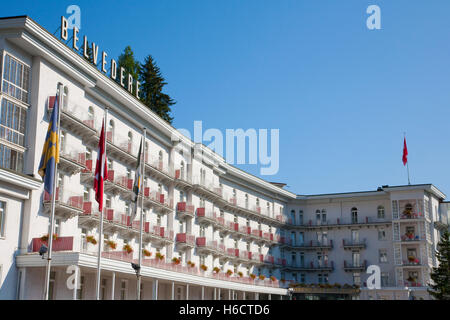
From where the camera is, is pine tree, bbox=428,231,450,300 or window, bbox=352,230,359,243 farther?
window, bbox=352,230,359,243

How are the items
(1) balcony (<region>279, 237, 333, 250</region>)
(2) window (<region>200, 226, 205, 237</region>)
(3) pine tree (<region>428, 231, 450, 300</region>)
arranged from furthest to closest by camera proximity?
1. (1) balcony (<region>279, 237, 333, 250</region>)
2. (2) window (<region>200, 226, 205, 237</region>)
3. (3) pine tree (<region>428, 231, 450, 300</region>)

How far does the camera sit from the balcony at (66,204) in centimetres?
3322

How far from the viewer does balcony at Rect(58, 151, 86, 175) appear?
34781 millimetres

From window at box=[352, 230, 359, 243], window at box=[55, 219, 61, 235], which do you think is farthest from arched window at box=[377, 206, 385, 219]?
window at box=[55, 219, 61, 235]

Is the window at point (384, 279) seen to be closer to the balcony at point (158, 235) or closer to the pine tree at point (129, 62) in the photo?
the balcony at point (158, 235)

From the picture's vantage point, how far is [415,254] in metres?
67.8

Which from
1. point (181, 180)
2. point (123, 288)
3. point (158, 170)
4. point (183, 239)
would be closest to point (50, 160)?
point (123, 288)

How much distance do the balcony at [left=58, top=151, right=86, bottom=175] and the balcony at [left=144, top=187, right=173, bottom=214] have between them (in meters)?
9.71

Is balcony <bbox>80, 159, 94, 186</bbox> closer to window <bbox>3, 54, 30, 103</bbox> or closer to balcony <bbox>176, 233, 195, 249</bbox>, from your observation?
window <bbox>3, 54, 30, 103</bbox>

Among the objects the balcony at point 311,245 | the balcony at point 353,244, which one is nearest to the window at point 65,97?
the balcony at point 311,245

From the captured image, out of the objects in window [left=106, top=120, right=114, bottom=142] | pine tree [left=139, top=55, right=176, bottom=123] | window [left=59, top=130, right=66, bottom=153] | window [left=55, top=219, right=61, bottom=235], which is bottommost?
window [left=55, top=219, right=61, bottom=235]

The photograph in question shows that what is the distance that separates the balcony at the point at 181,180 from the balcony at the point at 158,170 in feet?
2.06
